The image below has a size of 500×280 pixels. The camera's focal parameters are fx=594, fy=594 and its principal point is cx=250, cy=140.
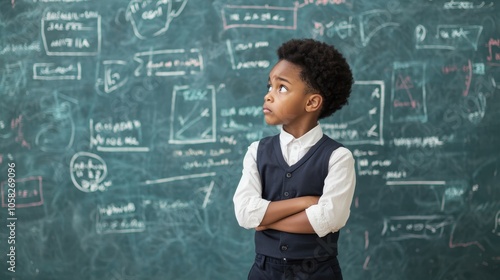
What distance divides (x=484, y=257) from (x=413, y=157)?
70 centimetres

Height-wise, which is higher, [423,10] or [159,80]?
[423,10]

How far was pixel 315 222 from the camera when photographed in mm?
1875

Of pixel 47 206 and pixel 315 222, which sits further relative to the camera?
pixel 47 206

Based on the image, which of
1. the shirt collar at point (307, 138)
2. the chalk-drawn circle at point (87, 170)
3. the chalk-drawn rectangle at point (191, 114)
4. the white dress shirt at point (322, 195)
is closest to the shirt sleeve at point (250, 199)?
the white dress shirt at point (322, 195)

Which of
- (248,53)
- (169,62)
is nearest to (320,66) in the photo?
(248,53)

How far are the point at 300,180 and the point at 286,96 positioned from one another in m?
0.28

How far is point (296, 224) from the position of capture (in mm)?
1900

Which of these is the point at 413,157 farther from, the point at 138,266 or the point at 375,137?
the point at 138,266

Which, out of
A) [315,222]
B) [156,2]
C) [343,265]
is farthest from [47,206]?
A: [315,222]

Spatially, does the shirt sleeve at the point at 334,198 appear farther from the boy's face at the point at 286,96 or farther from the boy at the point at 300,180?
the boy's face at the point at 286,96

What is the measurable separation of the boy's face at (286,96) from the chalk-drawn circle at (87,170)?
1.55 metres

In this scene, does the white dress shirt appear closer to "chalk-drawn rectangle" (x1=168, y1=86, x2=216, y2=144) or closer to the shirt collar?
the shirt collar

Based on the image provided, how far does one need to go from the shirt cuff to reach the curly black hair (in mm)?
359

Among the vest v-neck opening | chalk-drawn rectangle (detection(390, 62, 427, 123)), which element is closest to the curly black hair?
the vest v-neck opening
